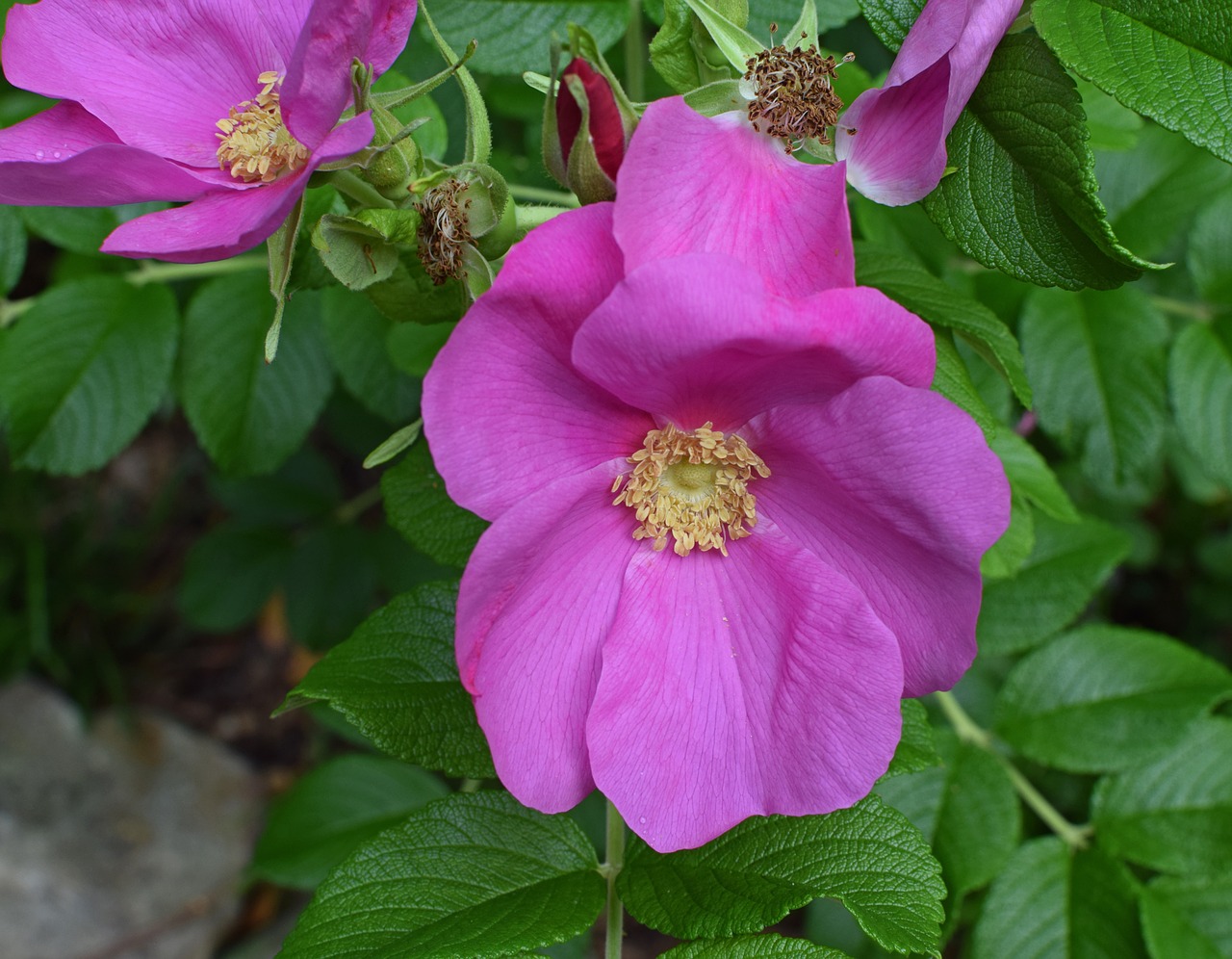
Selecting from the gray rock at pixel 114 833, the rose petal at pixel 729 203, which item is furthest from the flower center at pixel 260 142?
the gray rock at pixel 114 833

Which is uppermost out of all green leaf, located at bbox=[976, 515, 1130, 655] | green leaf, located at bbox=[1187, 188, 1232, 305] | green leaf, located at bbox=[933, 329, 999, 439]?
green leaf, located at bbox=[933, 329, 999, 439]

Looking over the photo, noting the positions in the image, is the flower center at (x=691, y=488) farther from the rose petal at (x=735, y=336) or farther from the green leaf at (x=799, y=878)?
the green leaf at (x=799, y=878)

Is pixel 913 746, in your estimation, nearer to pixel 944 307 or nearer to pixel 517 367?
pixel 944 307

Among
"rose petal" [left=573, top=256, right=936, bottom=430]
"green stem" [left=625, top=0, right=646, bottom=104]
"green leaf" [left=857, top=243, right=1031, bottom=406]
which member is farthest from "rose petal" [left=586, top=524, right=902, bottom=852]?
"green stem" [left=625, top=0, right=646, bottom=104]

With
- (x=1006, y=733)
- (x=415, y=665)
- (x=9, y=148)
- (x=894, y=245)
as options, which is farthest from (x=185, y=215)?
(x=1006, y=733)

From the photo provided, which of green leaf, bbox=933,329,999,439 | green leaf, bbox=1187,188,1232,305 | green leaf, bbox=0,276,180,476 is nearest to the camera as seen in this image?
green leaf, bbox=933,329,999,439

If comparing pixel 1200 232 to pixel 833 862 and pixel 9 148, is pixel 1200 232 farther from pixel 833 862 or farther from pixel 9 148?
pixel 9 148

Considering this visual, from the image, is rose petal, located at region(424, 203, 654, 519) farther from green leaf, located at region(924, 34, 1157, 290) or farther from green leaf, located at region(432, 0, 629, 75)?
green leaf, located at region(432, 0, 629, 75)

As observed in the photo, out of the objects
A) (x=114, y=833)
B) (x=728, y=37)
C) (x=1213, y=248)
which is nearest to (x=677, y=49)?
(x=728, y=37)
